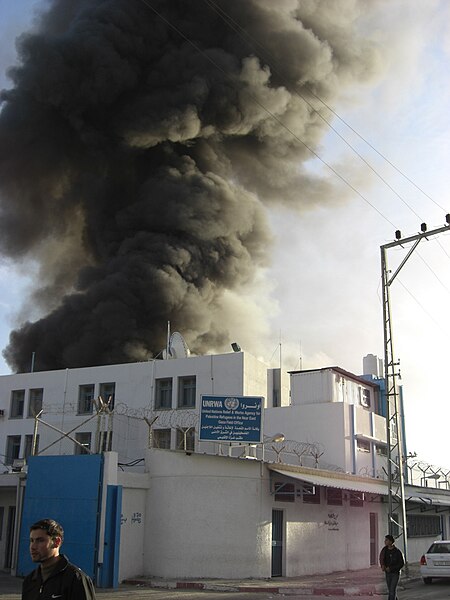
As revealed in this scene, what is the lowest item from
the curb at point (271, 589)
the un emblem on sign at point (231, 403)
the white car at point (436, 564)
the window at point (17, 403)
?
the curb at point (271, 589)

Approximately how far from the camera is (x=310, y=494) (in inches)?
781

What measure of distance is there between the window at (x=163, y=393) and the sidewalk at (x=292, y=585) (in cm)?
1287

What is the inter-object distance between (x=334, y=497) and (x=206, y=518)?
19.1 ft

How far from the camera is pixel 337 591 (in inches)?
609

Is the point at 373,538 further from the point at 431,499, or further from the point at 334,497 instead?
the point at 334,497

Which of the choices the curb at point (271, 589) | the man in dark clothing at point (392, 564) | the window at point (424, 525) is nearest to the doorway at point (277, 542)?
the curb at point (271, 589)

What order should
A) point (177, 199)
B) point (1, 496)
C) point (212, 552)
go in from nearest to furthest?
point (212, 552) → point (1, 496) → point (177, 199)

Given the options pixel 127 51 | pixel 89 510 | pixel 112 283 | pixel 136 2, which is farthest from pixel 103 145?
pixel 89 510

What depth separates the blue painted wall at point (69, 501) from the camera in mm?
16000

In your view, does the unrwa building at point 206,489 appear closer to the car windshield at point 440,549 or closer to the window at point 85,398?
the window at point 85,398

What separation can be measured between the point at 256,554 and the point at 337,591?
263 centimetres

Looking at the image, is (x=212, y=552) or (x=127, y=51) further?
(x=127, y=51)

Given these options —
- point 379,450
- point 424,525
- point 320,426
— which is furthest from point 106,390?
point 424,525

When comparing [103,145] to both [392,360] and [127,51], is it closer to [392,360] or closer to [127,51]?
[127,51]
